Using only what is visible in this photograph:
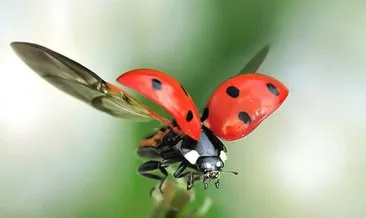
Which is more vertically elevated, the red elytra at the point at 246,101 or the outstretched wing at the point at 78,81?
the red elytra at the point at 246,101

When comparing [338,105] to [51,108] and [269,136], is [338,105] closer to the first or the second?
[269,136]

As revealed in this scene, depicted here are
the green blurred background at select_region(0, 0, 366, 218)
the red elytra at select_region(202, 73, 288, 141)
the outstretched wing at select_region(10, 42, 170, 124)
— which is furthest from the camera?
the green blurred background at select_region(0, 0, 366, 218)

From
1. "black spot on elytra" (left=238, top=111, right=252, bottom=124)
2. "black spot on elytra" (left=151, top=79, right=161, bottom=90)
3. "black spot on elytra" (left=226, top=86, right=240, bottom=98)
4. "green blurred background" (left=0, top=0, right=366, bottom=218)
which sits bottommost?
"black spot on elytra" (left=151, top=79, right=161, bottom=90)

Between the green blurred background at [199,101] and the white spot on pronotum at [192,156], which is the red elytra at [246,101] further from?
the green blurred background at [199,101]

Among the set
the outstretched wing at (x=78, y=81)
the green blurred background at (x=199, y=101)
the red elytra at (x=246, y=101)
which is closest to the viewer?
the outstretched wing at (x=78, y=81)

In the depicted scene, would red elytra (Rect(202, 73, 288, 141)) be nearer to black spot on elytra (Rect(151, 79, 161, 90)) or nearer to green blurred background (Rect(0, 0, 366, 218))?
black spot on elytra (Rect(151, 79, 161, 90))

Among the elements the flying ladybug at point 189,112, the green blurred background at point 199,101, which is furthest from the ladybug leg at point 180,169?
the green blurred background at point 199,101

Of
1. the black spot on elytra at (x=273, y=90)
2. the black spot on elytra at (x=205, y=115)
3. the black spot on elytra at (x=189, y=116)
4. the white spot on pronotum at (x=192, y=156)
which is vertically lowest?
the white spot on pronotum at (x=192, y=156)

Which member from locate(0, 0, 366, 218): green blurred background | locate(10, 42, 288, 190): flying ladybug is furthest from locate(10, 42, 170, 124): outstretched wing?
locate(0, 0, 366, 218): green blurred background

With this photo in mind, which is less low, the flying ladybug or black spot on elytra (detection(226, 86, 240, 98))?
black spot on elytra (detection(226, 86, 240, 98))
